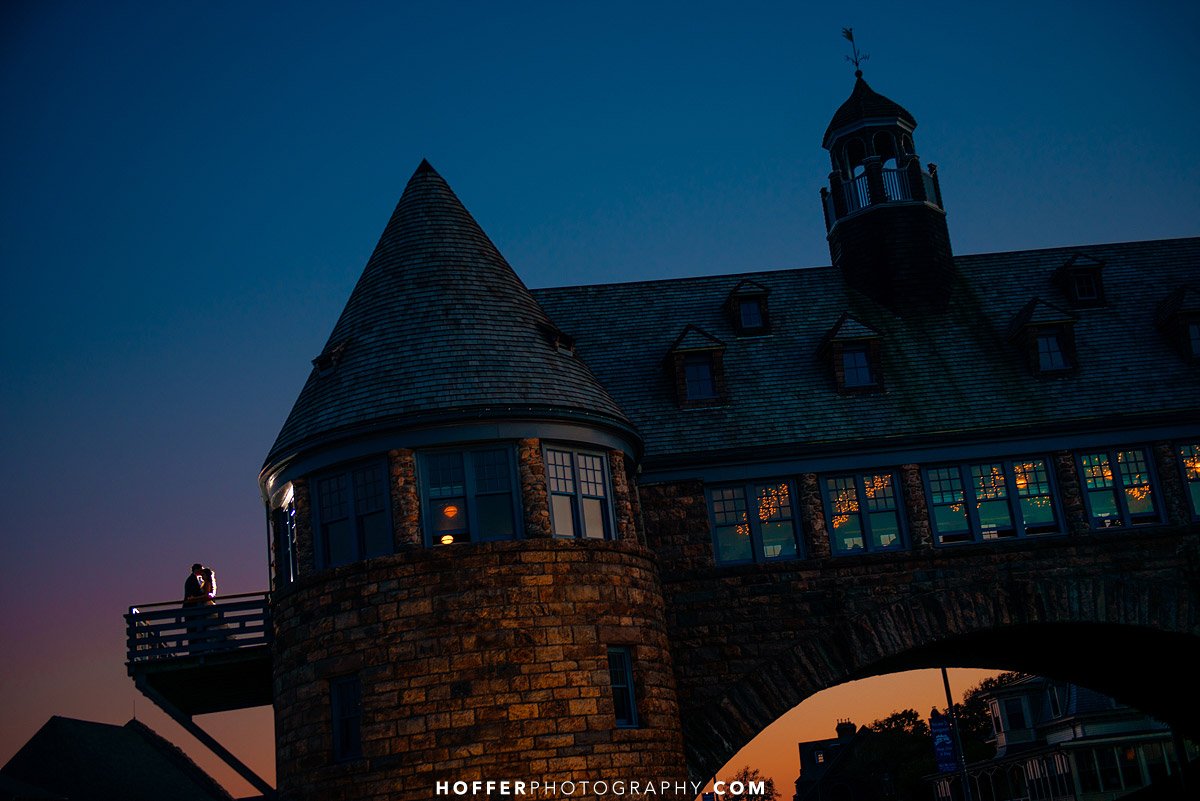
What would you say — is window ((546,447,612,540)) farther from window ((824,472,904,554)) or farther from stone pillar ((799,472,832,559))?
window ((824,472,904,554))

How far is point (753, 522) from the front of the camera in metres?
24.7

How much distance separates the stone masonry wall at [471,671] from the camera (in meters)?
19.1

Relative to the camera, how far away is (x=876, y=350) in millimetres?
26906

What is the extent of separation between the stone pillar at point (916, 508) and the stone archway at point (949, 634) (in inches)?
39.9

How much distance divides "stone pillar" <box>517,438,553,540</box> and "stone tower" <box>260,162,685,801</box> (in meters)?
0.04

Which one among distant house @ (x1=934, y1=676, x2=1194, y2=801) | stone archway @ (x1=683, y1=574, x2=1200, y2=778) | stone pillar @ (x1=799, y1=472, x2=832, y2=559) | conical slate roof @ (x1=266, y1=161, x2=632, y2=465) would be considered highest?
conical slate roof @ (x1=266, y1=161, x2=632, y2=465)

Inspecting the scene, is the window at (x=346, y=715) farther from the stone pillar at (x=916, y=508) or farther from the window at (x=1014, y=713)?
the window at (x=1014, y=713)

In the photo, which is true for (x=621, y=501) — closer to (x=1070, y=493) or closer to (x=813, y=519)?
(x=813, y=519)

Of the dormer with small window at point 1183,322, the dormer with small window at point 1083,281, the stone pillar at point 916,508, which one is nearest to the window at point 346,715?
the stone pillar at point 916,508

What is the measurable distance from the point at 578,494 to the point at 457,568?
2.60 m

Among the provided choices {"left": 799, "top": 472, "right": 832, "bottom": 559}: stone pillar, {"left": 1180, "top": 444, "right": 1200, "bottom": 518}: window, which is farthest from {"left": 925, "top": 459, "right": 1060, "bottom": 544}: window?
{"left": 1180, "top": 444, "right": 1200, "bottom": 518}: window

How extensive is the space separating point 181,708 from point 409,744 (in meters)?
8.16

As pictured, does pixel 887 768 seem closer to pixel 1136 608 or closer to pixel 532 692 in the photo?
pixel 1136 608

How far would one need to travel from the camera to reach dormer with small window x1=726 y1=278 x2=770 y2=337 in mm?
28203
